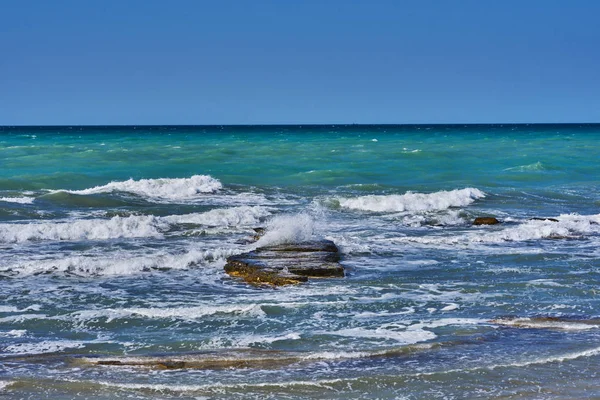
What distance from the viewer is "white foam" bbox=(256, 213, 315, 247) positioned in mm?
14655

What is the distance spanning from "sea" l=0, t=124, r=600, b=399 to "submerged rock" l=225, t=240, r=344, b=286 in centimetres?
31

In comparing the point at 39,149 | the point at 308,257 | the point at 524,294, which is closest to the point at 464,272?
the point at 524,294

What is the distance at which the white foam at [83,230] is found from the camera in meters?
16.7

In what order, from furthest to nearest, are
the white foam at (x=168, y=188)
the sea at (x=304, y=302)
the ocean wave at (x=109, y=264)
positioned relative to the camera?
the white foam at (x=168, y=188)
the ocean wave at (x=109, y=264)
the sea at (x=304, y=302)

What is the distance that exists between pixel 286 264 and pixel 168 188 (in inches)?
580

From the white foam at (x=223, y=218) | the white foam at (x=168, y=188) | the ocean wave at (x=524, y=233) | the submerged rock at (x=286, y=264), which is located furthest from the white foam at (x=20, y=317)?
the white foam at (x=168, y=188)

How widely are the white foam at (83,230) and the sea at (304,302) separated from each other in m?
0.05

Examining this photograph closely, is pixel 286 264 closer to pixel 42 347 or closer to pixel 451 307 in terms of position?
pixel 451 307

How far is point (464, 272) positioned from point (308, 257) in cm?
267

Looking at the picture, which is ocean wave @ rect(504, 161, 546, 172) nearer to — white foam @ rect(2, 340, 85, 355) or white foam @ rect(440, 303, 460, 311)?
white foam @ rect(440, 303, 460, 311)

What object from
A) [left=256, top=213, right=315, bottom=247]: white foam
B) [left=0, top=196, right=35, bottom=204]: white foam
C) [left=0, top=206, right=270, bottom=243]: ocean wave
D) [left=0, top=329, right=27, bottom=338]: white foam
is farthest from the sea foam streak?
[left=0, top=329, right=27, bottom=338]: white foam

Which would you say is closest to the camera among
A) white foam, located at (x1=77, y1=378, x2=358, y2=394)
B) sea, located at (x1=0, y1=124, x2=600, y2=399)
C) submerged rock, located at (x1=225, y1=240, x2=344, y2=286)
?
white foam, located at (x1=77, y1=378, x2=358, y2=394)

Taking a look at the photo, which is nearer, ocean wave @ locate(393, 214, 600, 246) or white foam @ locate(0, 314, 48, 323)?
white foam @ locate(0, 314, 48, 323)

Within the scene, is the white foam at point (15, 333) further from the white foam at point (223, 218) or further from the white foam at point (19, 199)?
the white foam at point (19, 199)
